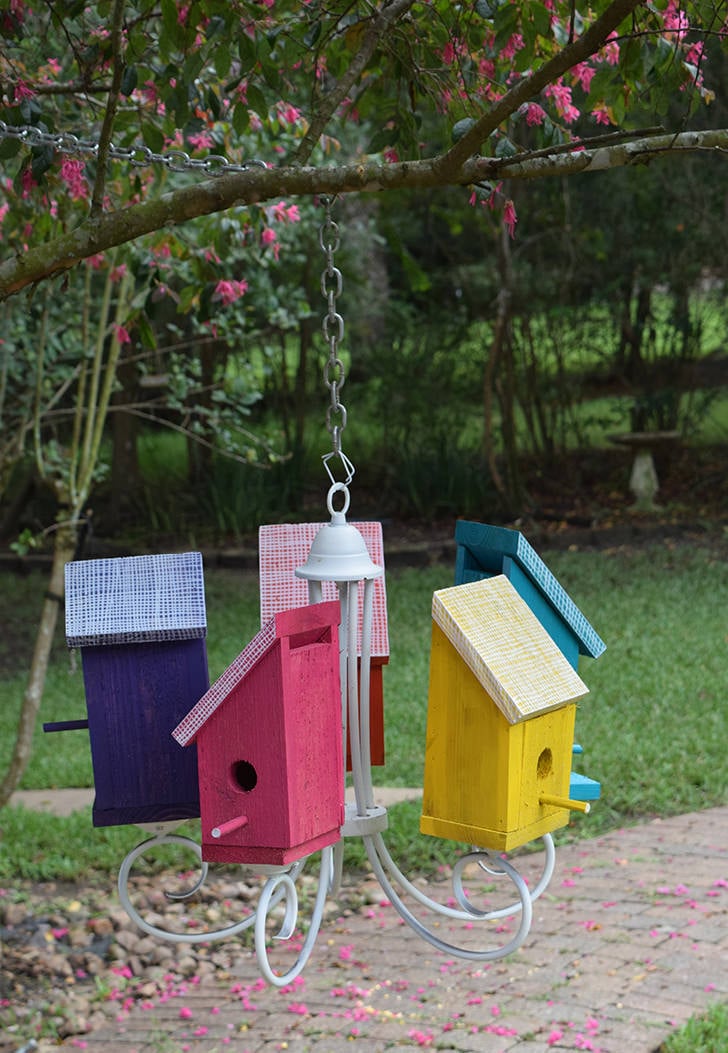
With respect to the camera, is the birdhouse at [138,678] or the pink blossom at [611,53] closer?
the birdhouse at [138,678]

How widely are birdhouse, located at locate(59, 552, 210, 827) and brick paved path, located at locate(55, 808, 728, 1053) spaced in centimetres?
185

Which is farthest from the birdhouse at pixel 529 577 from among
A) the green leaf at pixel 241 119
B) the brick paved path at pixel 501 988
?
the brick paved path at pixel 501 988

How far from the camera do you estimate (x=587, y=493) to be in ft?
36.8

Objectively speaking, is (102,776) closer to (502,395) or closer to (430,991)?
(430,991)

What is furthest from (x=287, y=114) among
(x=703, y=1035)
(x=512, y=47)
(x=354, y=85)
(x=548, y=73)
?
(x=703, y=1035)

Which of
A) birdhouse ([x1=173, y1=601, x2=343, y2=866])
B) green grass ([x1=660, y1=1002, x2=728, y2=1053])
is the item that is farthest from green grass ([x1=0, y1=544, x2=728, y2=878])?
birdhouse ([x1=173, y1=601, x2=343, y2=866])

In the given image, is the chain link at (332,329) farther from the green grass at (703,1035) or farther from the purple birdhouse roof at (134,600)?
the green grass at (703,1035)

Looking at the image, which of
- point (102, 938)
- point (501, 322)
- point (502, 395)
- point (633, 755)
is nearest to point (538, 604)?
point (102, 938)

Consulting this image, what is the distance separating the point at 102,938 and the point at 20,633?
14.6 feet

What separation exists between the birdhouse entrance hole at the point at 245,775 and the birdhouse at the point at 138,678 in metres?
0.12

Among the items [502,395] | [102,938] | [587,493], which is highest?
[502,395]

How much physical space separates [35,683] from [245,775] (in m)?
3.18

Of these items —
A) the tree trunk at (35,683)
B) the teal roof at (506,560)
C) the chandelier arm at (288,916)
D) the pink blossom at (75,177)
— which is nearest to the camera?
the chandelier arm at (288,916)

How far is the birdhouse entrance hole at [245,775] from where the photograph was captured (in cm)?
175
